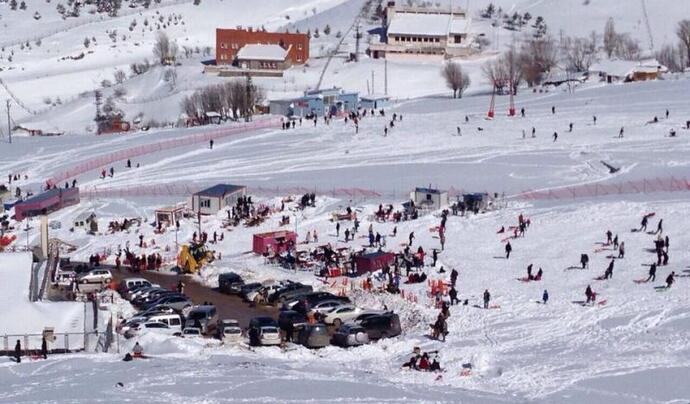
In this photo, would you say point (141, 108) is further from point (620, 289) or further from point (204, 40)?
point (620, 289)

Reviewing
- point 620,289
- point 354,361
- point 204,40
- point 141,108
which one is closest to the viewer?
point 354,361

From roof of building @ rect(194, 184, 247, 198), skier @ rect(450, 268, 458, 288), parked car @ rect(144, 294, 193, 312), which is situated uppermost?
roof of building @ rect(194, 184, 247, 198)

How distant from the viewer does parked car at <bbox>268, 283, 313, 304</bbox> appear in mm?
21688

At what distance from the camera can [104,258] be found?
27297 mm

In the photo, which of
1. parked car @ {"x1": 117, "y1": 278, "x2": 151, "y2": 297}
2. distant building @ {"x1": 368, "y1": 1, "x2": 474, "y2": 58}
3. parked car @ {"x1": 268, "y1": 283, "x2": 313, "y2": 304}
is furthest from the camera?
distant building @ {"x1": 368, "y1": 1, "x2": 474, "y2": 58}

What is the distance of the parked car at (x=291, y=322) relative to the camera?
18.9 meters

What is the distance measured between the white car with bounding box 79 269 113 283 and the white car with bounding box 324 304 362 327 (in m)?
5.64

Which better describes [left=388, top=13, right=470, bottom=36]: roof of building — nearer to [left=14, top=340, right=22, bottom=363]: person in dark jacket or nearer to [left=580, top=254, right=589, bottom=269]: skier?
[left=580, top=254, right=589, bottom=269]: skier

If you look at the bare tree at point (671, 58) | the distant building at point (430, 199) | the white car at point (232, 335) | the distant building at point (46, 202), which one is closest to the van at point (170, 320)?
the white car at point (232, 335)

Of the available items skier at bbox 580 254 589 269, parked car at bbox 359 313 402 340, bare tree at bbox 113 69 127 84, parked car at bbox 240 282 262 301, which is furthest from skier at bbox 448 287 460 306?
bare tree at bbox 113 69 127 84

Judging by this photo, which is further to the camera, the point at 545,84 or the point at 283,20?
the point at 283,20

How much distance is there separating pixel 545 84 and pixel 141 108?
2084 cm

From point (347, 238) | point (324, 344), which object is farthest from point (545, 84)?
point (324, 344)

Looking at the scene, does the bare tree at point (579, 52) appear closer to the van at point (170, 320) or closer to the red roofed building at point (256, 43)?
the red roofed building at point (256, 43)
